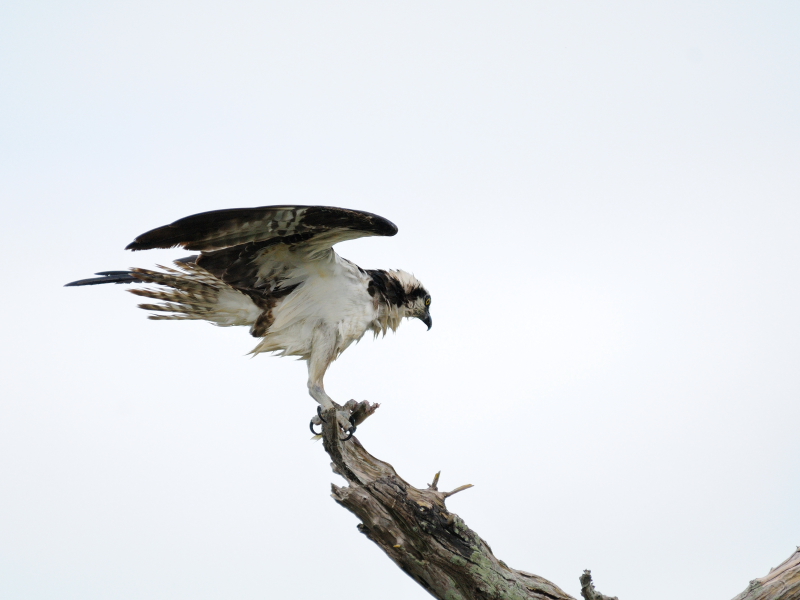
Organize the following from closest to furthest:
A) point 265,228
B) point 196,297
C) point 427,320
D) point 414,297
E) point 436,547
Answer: point 436,547
point 265,228
point 196,297
point 414,297
point 427,320

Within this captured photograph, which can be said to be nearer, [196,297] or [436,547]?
[436,547]

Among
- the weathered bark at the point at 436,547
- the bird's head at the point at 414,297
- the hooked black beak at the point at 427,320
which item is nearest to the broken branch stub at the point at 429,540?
the weathered bark at the point at 436,547

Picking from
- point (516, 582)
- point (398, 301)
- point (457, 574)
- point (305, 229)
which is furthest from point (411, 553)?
point (398, 301)

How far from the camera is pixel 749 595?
4949mm

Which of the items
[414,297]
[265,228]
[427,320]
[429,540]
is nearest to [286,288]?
[265,228]

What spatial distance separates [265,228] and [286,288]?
1.00m

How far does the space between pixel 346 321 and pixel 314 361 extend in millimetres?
469

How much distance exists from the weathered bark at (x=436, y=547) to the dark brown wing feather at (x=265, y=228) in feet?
6.17

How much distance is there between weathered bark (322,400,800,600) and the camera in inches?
192

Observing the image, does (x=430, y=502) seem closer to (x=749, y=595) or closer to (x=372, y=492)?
(x=372, y=492)

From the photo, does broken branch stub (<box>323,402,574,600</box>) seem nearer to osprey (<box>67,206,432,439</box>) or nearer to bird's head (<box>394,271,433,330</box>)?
osprey (<box>67,206,432,439</box>)

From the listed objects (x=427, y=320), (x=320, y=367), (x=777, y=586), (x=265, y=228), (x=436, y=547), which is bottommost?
(x=777, y=586)

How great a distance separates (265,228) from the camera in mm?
5684

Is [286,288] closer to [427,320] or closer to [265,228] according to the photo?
[265,228]
